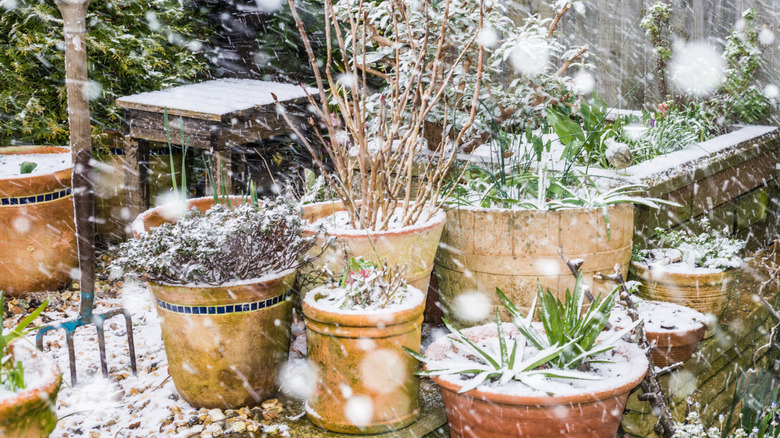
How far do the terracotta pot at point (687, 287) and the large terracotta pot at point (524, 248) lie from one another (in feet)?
0.73

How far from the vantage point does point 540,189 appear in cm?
279

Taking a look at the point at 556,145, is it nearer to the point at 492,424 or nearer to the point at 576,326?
the point at 576,326

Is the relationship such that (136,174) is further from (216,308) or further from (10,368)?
(10,368)

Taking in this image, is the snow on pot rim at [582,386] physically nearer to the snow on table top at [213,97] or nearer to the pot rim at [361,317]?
the pot rim at [361,317]

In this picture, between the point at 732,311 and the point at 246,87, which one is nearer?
the point at 732,311

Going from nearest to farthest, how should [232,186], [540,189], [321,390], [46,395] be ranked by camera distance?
[46,395]
[321,390]
[540,189]
[232,186]

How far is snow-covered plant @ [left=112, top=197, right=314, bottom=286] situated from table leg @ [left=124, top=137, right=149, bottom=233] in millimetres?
1366

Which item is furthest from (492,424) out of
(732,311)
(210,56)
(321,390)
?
(210,56)

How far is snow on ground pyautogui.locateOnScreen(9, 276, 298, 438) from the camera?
2291 millimetres

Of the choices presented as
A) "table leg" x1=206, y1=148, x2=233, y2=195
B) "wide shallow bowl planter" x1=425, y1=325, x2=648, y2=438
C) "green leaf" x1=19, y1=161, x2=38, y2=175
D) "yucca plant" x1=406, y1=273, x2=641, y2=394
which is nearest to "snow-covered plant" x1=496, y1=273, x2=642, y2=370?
"yucca plant" x1=406, y1=273, x2=641, y2=394

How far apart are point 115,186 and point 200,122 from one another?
0.90m

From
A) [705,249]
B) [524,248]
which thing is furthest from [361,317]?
[705,249]

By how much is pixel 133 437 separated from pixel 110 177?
6.72ft

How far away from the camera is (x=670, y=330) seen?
103 inches
